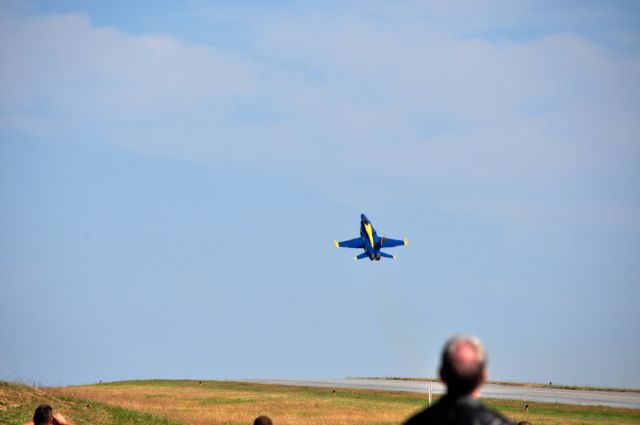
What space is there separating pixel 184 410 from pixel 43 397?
609 inches

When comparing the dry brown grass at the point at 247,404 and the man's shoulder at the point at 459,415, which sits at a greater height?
the man's shoulder at the point at 459,415

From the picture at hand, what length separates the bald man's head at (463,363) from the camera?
5.36 metres

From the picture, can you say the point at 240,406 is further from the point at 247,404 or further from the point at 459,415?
the point at 459,415

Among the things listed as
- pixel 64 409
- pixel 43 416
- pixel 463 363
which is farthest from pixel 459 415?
pixel 64 409

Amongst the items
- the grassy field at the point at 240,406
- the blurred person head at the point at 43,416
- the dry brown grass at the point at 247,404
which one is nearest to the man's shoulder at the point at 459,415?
the blurred person head at the point at 43,416

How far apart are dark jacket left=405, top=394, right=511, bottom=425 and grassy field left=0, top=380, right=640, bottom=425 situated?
34798 millimetres

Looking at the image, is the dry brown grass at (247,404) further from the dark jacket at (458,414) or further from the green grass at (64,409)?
the dark jacket at (458,414)

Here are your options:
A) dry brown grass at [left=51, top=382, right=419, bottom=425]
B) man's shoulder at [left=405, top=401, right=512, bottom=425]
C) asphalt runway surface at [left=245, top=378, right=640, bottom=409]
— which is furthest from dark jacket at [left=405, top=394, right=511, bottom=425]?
asphalt runway surface at [left=245, top=378, right=640, bottom=409]

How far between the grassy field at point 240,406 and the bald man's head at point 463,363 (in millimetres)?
34887

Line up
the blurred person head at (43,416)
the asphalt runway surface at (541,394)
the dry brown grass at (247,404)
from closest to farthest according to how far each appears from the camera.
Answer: the blurred person head at (43,416) → the dry brown grass at (247,404) → the asphalt runway surface at (541,394)

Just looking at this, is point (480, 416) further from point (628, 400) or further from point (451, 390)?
point (628, 400)

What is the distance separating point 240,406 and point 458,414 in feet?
190

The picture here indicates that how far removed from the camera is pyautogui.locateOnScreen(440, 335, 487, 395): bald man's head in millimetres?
5355

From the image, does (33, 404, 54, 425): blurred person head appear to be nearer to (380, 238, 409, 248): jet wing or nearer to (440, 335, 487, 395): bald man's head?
(440, 335, 487, 395): bald man's head
